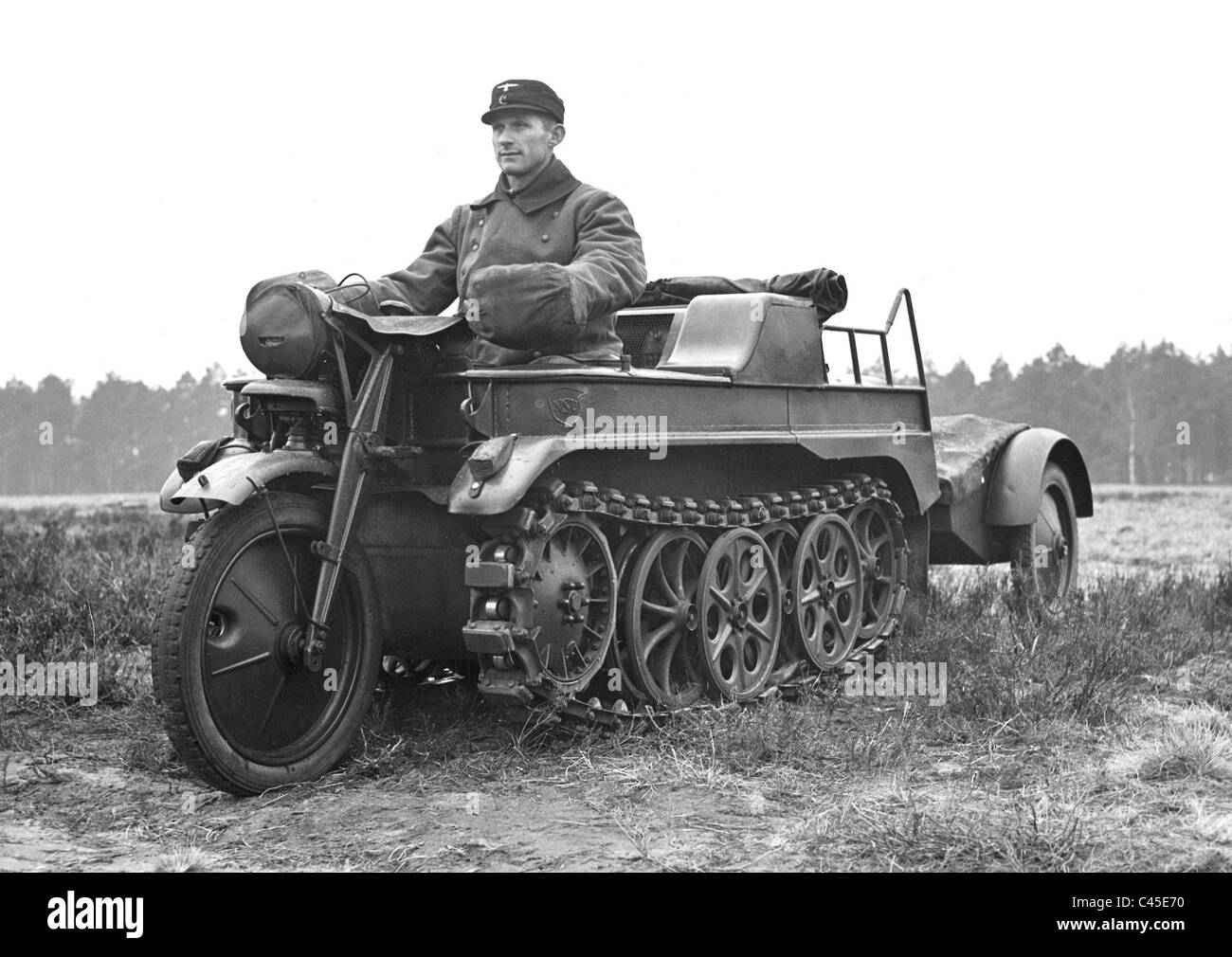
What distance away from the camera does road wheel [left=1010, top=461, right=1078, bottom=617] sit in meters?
9.22

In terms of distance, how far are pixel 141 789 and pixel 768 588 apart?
3093 millimetres

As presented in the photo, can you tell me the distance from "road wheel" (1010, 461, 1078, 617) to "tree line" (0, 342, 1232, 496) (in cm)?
3123

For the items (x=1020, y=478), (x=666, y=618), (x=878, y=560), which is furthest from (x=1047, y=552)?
(x=666, y=618)

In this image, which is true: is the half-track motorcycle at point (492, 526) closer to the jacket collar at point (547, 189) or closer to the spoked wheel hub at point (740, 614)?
the spoked wheel hub at point (740, 614)

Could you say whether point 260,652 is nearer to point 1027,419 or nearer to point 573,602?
point 573,602

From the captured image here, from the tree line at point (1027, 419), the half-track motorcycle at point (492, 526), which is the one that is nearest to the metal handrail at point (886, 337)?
the half-track motorcycle at point (492, 526)

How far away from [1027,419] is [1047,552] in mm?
33987

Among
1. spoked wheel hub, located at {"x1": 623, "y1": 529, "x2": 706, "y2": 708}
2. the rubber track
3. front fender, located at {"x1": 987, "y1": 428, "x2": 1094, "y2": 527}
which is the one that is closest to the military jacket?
the rubber track

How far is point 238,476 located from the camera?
206 inches

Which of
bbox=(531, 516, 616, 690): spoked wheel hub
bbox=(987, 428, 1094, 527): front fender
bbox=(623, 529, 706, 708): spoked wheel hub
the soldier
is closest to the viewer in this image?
bbox=(531, 516, 616, 690): spoked wheel hub

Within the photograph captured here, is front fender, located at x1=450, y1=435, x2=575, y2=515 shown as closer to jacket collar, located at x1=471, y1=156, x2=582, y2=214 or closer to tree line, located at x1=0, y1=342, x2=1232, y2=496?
jacket collar, located at x1=471, y1=156, x2=582, y2=214

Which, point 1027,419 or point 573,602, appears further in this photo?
point 1027,419

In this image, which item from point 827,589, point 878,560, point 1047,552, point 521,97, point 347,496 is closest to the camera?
point 347,496

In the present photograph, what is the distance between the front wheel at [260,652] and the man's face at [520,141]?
6.02 feet
